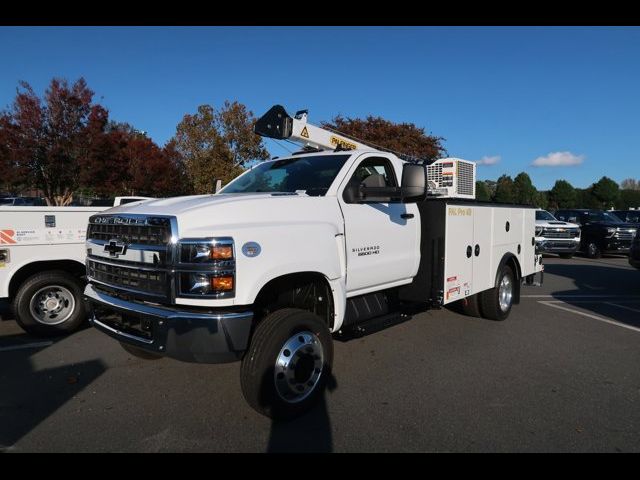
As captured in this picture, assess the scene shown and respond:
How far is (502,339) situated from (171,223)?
445cm

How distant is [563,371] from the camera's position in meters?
4.76

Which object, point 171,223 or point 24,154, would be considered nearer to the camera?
point 171,223

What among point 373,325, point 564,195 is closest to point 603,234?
point 373,325

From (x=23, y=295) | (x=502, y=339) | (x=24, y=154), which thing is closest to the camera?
(x=23, y=295)

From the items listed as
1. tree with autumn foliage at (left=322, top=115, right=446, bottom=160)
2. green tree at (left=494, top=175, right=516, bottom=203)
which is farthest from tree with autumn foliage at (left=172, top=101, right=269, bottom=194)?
green tree at (left=494, top=175, right=516, bottom=203)

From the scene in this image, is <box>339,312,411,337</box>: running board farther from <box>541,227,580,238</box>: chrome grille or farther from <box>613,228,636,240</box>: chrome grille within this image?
<box>613,228,636,240</box>: chrome grille

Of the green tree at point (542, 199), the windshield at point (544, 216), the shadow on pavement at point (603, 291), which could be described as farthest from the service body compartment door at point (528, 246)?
the green tree at point (542, 199)

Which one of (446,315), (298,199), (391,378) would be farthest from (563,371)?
(298,199)

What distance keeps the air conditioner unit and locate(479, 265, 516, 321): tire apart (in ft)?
4.36

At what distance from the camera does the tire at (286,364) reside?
3.38m

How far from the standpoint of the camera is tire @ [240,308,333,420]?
3.38 metres

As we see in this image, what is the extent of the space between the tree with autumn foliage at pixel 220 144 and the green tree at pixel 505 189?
35.1 meters

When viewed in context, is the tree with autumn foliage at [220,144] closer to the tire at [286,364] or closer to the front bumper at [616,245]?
the front bumper at [616,245]
